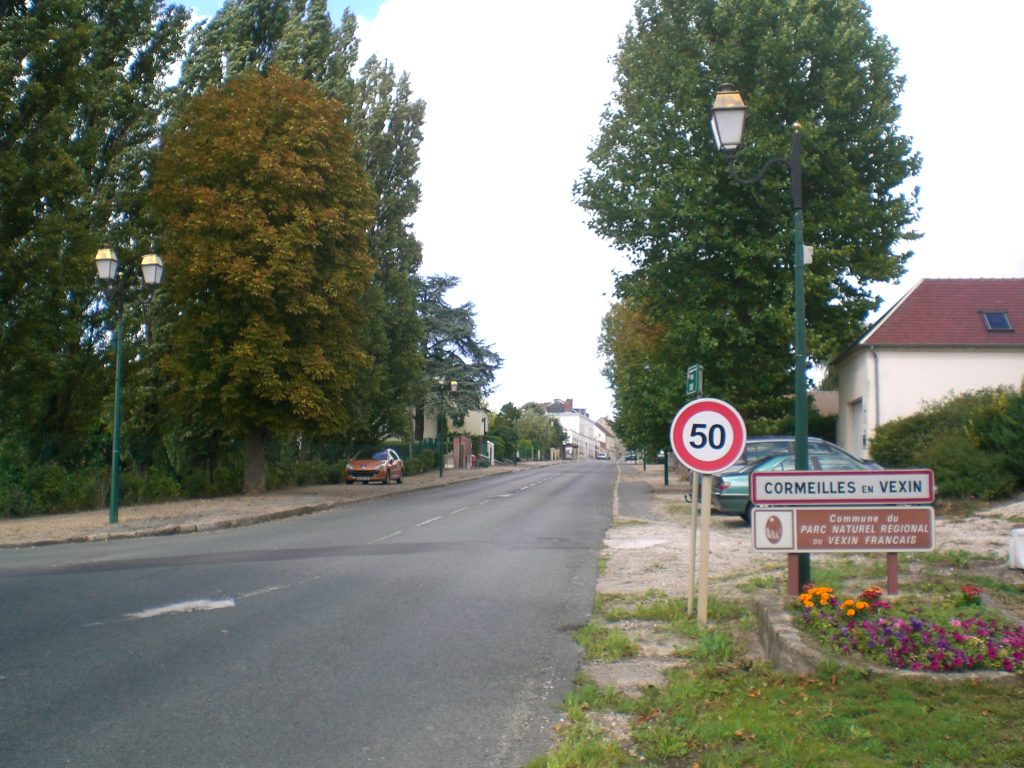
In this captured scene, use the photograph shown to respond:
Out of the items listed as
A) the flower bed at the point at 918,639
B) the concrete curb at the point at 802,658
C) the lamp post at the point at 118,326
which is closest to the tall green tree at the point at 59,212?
the lamp post at the point at 118,326

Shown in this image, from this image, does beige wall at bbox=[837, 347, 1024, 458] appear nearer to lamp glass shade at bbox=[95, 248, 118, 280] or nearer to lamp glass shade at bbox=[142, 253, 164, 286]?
lamp glass shade at bbox=[142, 253, 164, 286]

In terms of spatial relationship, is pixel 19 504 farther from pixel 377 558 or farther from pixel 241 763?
pixel 241 763

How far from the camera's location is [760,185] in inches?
963

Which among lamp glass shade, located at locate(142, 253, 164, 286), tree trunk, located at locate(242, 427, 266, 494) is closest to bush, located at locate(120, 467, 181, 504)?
tree trunk, located at locate(242, 427, 266, 494)

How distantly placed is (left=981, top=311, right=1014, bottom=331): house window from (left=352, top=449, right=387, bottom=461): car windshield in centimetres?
2348

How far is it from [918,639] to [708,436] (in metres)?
3.03

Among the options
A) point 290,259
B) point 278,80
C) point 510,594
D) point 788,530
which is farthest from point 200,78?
point 788,530

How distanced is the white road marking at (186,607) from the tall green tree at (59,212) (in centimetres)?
1406

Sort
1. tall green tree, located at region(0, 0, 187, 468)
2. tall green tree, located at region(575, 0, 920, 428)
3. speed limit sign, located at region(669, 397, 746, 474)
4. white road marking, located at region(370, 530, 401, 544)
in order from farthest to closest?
tall green tree, located at region(575, 0, 920, 428)
tall green tree, located at region(0, 0, 187, 468)
white road marking, located at region(370, 530, 401, 544)
speed limit sign, located at region(669, 397, 746, 474)

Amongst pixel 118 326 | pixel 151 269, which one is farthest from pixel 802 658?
pixel 151 269

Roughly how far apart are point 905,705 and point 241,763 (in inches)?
145

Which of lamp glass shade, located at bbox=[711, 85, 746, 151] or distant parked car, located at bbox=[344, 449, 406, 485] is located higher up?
lamp glass shade, located at bbox=[711, 85, 746, 151]

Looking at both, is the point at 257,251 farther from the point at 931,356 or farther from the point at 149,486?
the point at 931,356

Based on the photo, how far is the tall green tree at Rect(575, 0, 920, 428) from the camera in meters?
24.1
